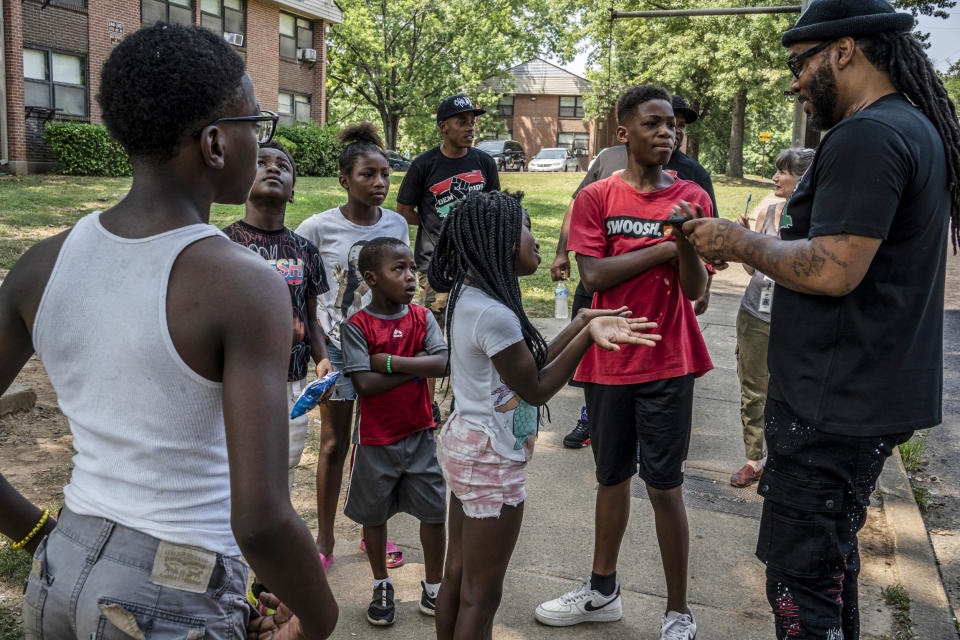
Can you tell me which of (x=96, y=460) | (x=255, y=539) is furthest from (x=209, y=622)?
(x=96, y=460)

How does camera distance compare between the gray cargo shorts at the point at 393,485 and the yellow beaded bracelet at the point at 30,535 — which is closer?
the yellow beaded bracelet at the point at 30,535

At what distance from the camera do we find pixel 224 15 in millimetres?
25984

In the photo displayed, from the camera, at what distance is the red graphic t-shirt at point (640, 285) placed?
3.31 meters

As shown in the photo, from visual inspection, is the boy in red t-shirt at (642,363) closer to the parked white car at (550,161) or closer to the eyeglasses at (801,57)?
the eyeglasses at (801,57)

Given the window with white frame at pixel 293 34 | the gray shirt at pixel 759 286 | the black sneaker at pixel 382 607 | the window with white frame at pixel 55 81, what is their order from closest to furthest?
the black sneaker at pixel 382 607, the gray shirt at pixel 759 286, the window with white frame at pixel 55 81, the window with white frame at pixel 293 34

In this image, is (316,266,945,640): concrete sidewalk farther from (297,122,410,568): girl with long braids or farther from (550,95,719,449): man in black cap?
(297,122,410,568): girl with long braids

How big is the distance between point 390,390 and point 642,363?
1089mm

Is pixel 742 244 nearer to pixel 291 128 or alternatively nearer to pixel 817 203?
pixel 817 203

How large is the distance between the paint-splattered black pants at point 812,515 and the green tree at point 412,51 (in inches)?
1451

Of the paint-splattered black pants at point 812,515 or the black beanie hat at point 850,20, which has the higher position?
the black beanie hat at point 850,20

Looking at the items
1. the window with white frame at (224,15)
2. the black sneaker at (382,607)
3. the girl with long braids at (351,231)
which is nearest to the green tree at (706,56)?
the window with white frame at (224,15)

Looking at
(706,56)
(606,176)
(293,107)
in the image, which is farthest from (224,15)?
(606,176)

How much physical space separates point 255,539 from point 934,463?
19.1 ft

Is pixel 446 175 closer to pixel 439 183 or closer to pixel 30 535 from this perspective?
pixel 439 183
